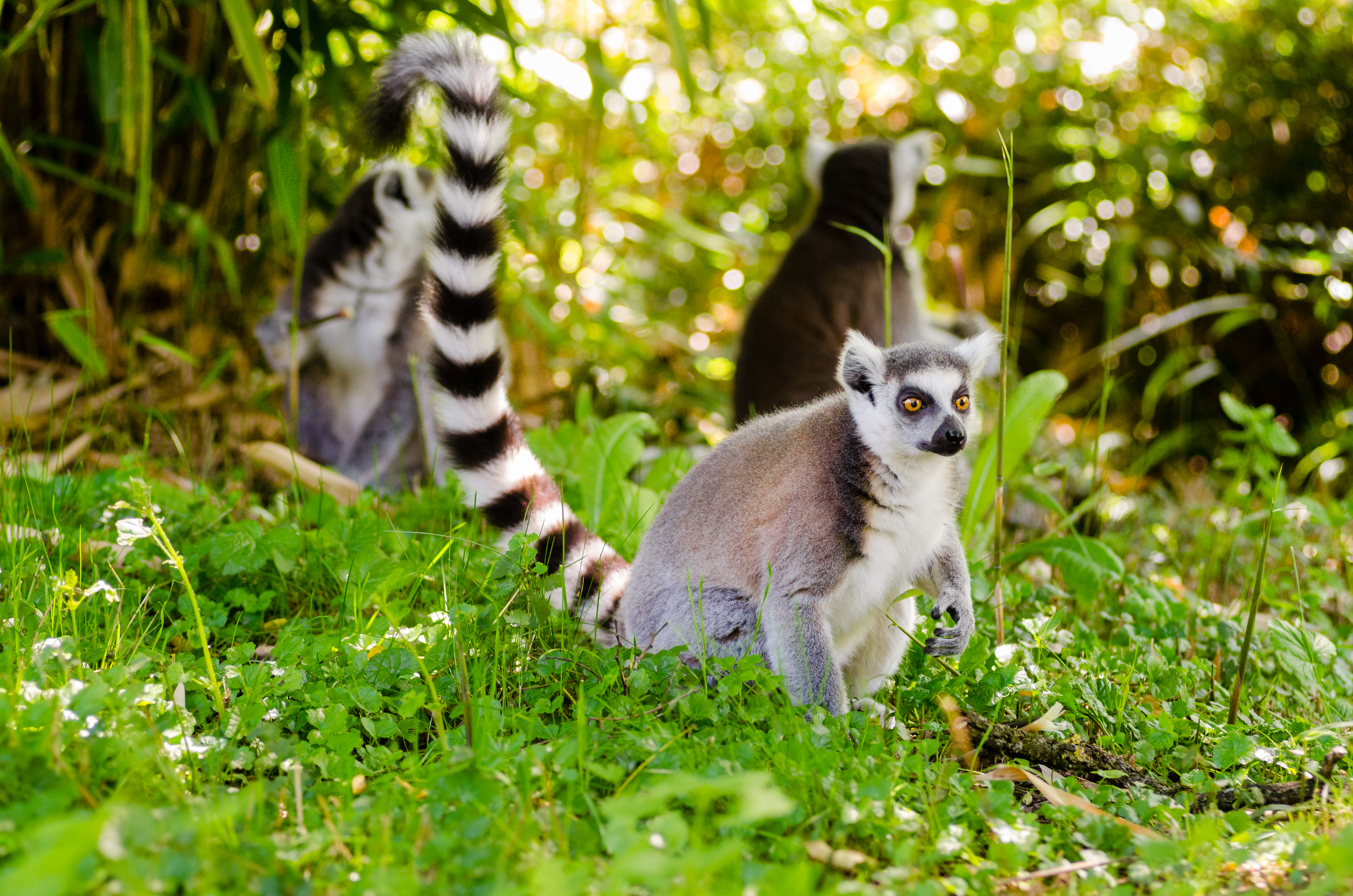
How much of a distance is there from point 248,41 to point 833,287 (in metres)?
2.68

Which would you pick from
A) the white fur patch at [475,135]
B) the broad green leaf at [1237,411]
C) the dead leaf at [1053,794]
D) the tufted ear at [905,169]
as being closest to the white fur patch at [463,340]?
the white fur patch at [475,135]

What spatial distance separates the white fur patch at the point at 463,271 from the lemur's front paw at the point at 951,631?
55.5 inches

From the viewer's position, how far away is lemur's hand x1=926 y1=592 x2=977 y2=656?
2363 mm

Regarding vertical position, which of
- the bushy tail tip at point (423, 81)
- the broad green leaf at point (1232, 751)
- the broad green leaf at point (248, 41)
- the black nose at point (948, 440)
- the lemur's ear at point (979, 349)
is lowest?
the broad green leaf at point (1232, 751)

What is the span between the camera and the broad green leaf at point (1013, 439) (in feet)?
10.7

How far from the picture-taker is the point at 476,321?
2689mm

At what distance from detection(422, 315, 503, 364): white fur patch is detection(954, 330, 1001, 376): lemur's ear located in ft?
3.97

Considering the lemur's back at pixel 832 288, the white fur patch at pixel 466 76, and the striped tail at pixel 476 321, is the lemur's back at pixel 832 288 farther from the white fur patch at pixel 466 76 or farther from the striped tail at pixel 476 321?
the white fur patch at pixel 466 76

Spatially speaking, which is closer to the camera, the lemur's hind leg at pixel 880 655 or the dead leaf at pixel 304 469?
the lemur's hind leg at pixel 880 655

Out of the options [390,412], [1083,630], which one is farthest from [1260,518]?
[390,412]

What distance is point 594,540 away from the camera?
2.86 m

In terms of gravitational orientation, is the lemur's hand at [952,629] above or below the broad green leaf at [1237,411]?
below

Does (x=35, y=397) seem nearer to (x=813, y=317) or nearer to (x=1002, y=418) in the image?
(x=813, y=317)

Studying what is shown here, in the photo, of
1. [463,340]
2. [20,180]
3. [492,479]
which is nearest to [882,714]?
[492,479]
